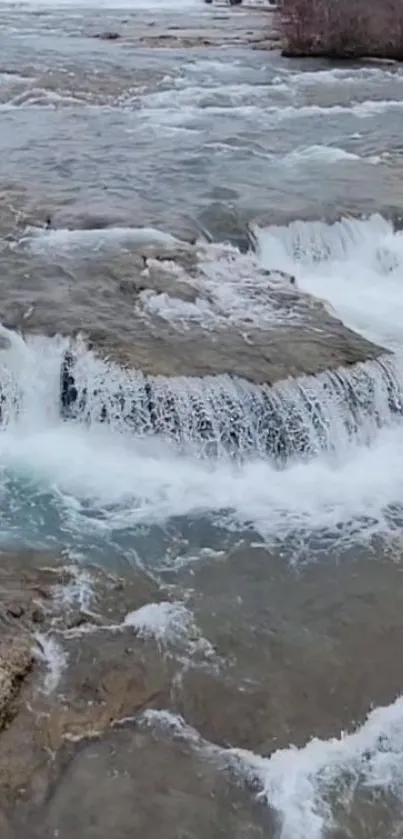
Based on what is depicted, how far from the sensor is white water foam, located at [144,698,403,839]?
4.18 metres

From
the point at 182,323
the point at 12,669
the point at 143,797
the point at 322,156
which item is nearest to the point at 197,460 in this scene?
the point at 182,323

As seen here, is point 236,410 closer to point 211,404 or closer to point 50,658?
point 211,404

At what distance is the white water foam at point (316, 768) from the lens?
4180 mm

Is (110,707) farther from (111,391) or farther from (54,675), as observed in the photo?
(111,391)

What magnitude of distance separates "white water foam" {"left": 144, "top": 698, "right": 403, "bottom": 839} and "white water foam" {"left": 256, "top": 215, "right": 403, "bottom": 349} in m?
4.76

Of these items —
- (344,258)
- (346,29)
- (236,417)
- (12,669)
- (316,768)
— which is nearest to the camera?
(316,768)

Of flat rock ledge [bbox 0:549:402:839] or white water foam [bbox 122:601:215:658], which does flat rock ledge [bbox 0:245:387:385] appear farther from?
white water foam [bbox 122:601:215:658]

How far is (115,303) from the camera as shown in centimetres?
783

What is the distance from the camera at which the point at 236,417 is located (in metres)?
6.74

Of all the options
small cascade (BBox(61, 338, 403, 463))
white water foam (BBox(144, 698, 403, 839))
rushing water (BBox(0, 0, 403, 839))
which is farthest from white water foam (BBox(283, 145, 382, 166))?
white water foam (BBox(144, 698, 403, 839))

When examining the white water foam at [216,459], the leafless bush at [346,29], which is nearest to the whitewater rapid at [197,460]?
the white water foam at [216,459]

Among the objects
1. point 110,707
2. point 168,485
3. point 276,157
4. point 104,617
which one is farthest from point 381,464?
point 276,157

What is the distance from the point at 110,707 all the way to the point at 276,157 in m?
8.38

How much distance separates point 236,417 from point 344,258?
3235 millimetres
